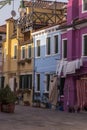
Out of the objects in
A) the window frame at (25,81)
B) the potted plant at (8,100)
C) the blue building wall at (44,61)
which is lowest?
the potted plant at (8,100)

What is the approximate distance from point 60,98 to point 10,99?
697 centimetres

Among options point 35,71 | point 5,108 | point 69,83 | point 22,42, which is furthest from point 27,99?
point 5,108

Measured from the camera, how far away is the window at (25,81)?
41.2 meters

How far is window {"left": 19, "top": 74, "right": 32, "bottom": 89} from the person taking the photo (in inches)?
1624

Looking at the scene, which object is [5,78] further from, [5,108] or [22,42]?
[5,108]

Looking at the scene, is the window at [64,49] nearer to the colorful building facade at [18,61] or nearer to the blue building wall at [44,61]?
the blue building wall at [44,61]

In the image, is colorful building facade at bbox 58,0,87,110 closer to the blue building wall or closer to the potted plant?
the blue building wall

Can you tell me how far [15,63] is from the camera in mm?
45531

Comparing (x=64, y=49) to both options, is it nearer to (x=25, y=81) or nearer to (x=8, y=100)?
(x=8, y=100)

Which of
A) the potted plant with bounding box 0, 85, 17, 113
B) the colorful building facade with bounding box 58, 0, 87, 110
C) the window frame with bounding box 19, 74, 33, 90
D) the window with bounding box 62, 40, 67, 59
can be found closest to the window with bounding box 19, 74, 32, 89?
the window frame with bounding box 19, 74, 33, 90

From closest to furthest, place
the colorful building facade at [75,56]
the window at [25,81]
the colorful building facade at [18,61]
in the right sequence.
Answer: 1. the colorful building facade at [75,56]
2. the window at [25,81]
3. the colorful building facade at [18,61]

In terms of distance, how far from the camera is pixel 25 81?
42.6 m

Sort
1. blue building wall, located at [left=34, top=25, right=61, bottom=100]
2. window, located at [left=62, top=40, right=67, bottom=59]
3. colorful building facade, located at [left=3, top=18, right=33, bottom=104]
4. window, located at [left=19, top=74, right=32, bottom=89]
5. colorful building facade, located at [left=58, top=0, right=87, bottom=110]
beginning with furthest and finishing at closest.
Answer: colorful building facade, located at [left=3, top=18, right=33, bottom=104] < window, located at [left=19, top=74, right=32, bottom=89] < blue building wall, located at [left=34, top=25, right=61, bottom=100] < window, located at [left=62, top=40, right=67, bottom=59] < colorful building facade, located at [left=58, top=0, right=87, bottom=110]

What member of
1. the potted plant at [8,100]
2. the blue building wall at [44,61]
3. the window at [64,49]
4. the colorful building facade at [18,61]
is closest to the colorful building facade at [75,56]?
the window at [64,49]
